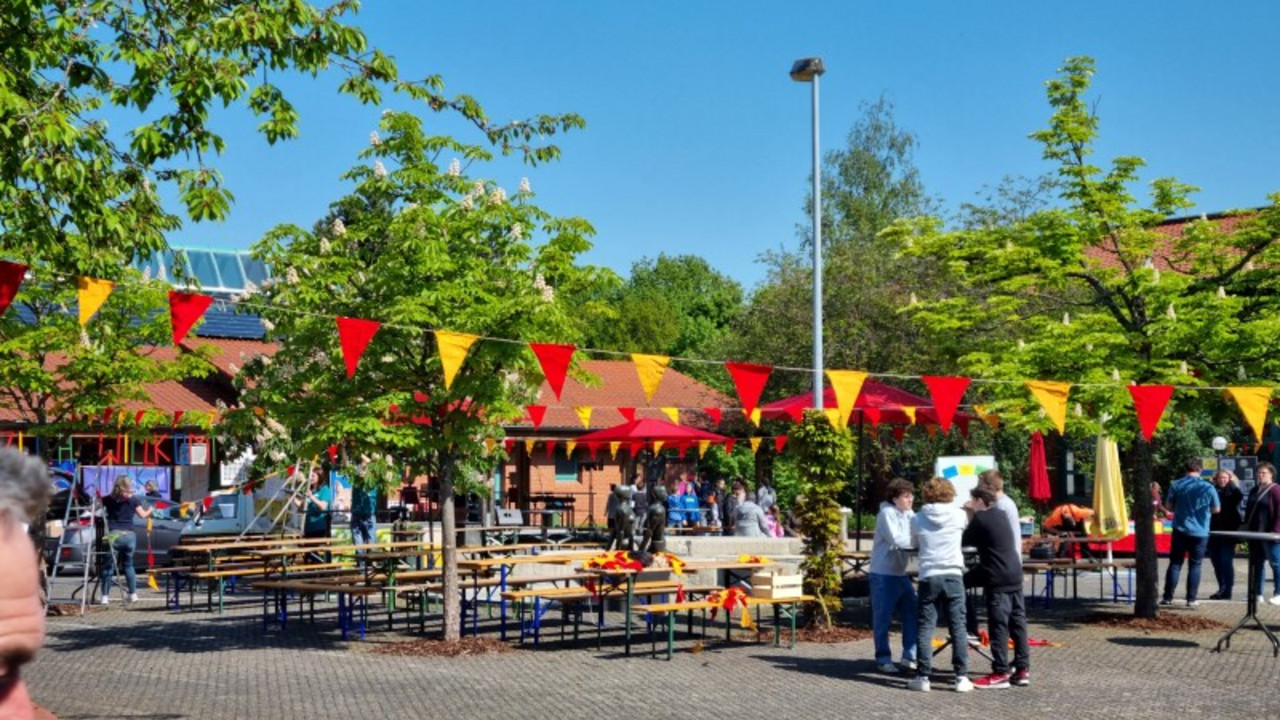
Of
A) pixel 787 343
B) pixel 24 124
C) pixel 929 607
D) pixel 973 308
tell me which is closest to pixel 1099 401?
pixel 973 308

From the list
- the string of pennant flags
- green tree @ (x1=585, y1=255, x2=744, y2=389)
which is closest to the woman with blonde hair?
the string of pennant flags

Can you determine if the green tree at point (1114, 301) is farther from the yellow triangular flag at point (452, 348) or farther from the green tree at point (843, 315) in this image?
the green tree at point (843, 315)

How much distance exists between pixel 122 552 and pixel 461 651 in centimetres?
774

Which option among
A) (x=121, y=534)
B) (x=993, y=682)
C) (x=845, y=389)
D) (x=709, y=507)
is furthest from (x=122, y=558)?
(x=709, y=507)

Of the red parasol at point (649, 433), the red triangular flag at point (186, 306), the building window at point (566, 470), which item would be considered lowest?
the building window at point (566, 470)

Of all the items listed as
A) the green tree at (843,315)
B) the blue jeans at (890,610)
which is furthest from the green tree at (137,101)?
the green tree at (843,315)

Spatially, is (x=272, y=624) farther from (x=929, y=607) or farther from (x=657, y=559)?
(x=929, y=607)

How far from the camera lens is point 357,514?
74.0 feet

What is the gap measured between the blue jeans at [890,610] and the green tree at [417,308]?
398 cm

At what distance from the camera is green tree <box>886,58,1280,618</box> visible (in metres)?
16.2

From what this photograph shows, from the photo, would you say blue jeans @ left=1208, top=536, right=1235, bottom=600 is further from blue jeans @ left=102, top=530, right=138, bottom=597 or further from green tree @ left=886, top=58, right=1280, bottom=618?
blue jeans @ left=102, top=530, right=138, bottom=597

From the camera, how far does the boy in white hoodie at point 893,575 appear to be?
13.5 metres

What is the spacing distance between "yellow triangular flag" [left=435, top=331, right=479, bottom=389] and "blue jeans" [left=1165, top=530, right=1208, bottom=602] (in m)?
9.77

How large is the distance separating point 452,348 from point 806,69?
7.61 m
